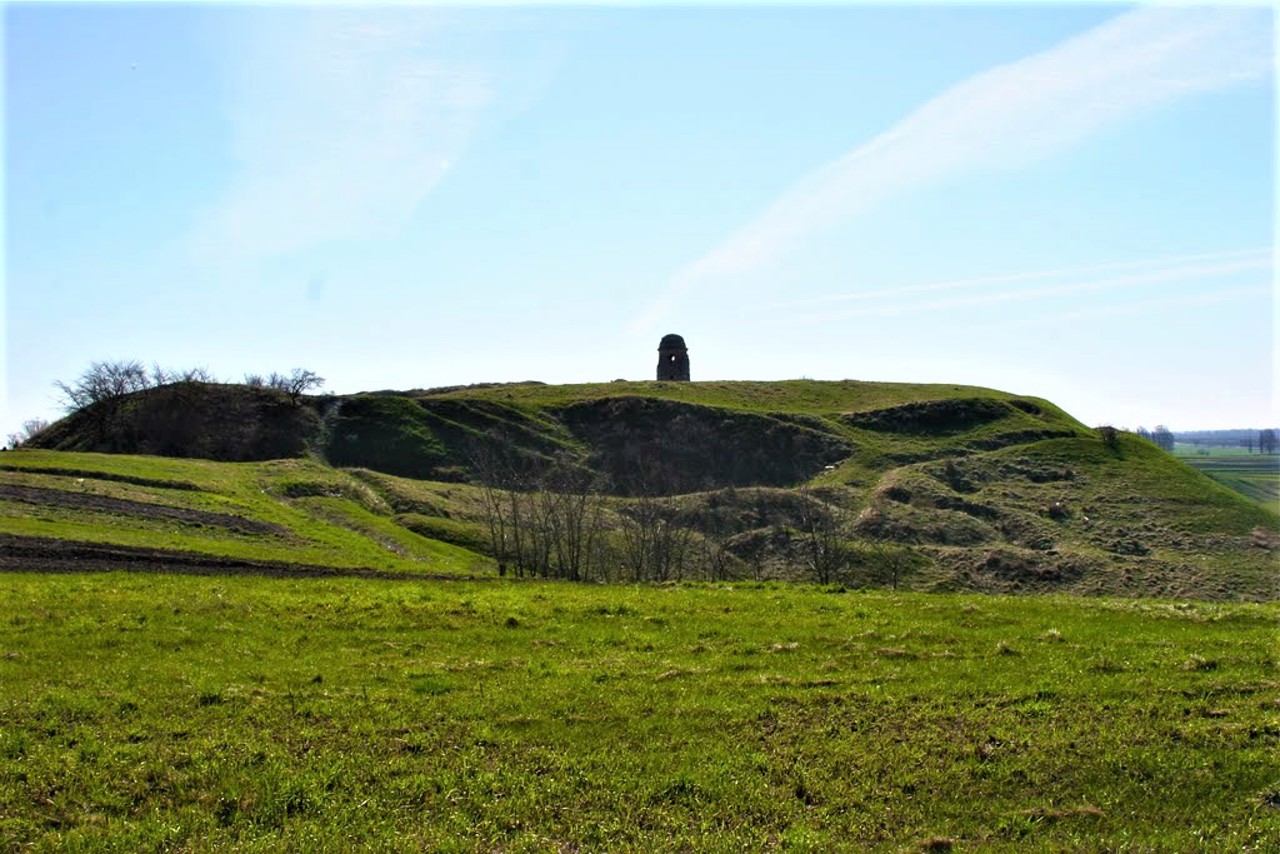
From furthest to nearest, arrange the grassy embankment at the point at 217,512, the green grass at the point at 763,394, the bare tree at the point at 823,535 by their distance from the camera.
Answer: the green grass at the point at 763,394 → the bare tree at the point at 823,535 → the grassy embankment at the point at 217,512

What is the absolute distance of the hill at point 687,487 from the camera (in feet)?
194

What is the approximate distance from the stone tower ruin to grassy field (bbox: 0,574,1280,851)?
13341 centimetres

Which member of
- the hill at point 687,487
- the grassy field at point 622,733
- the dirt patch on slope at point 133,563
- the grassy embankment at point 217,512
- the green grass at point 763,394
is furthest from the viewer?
the green grass at point 763,394

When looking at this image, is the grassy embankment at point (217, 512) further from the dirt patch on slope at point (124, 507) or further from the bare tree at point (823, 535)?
the bare tree at point (823, 535)

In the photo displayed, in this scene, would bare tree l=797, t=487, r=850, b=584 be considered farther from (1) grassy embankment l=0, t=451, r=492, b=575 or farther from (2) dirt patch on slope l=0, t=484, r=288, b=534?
(2) dirt patch on slope l=0, t=484, r=288, b=534

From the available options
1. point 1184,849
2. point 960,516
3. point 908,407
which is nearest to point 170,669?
point 1184,849

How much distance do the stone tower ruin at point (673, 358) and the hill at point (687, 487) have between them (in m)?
15.5

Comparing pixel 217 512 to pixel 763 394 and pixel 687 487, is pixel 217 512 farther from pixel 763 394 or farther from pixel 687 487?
pixel 763 394

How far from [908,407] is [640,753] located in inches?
4492

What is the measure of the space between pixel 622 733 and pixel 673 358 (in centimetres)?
14210

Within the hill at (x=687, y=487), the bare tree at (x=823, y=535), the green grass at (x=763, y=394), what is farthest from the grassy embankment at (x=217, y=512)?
the green grass at (x=763, y=394)

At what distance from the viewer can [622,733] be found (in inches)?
519

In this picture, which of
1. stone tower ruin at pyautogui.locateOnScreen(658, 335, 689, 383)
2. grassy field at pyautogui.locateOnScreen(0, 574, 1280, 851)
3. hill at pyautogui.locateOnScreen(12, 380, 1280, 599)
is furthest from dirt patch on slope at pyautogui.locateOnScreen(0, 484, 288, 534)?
stone tower ruin at pyautogui.locateOnScreen(658, 335, 689, 383)

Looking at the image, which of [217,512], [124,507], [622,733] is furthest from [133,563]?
[622,733]
